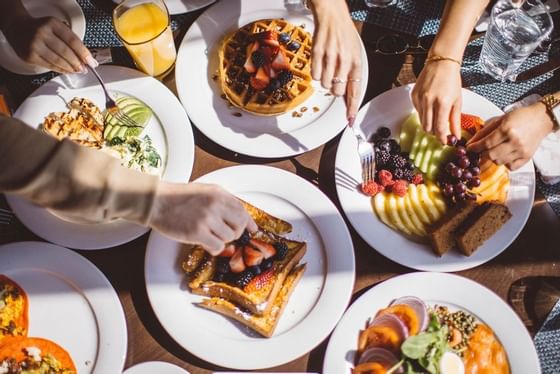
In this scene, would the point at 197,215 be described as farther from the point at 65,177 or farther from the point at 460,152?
the point at 460,152

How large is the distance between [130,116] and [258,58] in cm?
58

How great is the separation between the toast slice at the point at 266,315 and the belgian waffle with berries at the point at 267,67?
0.70 meters

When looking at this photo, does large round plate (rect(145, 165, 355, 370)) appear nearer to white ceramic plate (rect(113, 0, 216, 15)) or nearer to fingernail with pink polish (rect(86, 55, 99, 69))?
fingernail with pink polish (rect(86, 55, 99, 69))

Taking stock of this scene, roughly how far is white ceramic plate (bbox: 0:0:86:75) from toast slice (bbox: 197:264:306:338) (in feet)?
3.97

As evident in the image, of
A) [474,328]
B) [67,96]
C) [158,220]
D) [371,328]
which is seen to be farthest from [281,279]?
[67,96]

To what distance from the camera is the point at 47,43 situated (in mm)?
2164

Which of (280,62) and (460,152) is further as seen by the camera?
(280,62)

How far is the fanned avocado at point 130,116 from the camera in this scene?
7.41 feet

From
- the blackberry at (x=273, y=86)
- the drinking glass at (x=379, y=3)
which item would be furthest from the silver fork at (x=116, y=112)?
the drinking glass at (x=379, y=3)

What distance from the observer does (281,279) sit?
6.75ft

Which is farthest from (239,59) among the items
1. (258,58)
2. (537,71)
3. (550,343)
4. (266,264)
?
(550,343)

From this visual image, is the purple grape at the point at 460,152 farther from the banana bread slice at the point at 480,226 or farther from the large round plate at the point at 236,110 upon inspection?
the large round plate at the point at 236,110

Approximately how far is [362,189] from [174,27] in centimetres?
110

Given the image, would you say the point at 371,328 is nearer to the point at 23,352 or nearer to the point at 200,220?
the point at 200,220
